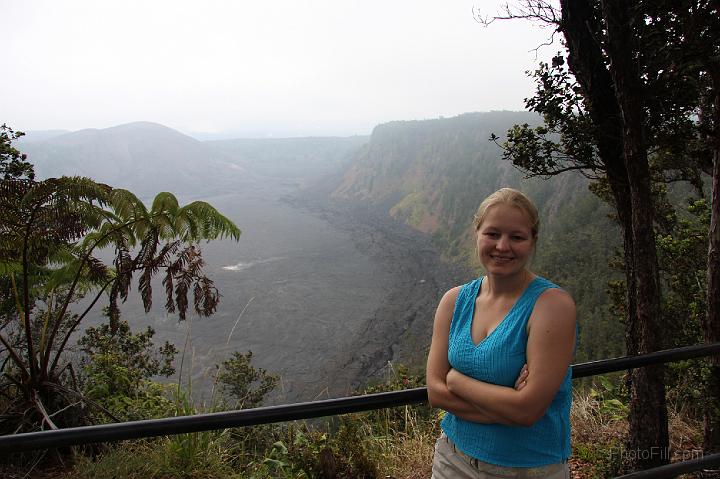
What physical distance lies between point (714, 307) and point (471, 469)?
277 centimetres

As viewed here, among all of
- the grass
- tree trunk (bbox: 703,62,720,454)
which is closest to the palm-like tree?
the grass

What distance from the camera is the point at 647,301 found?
2875mm

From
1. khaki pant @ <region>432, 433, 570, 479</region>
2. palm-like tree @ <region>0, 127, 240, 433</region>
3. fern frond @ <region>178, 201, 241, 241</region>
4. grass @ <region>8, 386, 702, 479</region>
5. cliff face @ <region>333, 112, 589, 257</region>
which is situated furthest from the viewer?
→ cliff face @ <region>333, 112, 589, 257</region>

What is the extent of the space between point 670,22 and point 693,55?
35 cm

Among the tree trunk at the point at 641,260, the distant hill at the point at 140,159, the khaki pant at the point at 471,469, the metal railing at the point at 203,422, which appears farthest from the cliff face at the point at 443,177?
the metal railing at the point at 203,422

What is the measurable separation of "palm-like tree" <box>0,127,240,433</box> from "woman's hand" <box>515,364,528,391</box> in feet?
12.1

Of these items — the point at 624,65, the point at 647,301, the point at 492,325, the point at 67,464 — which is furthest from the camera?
the point at 67,464

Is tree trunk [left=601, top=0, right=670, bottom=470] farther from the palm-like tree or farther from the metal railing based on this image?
the palm-like tree

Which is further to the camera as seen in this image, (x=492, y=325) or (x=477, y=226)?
(x=477, y=226)

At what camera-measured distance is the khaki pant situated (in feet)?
3.86

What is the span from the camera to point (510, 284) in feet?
4.14

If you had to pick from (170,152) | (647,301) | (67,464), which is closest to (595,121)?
(647,301)

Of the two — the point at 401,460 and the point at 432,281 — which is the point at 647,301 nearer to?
the point at 401,460

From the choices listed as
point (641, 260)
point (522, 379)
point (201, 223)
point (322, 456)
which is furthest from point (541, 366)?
point (201, 223)
